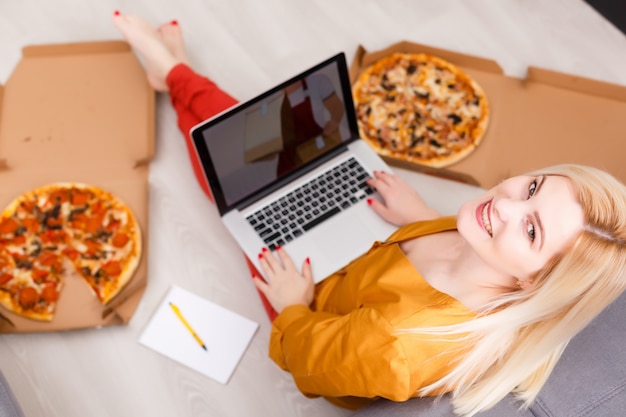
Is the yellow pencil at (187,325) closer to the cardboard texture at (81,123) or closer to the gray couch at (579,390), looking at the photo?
the cardboard texture at (81,123)

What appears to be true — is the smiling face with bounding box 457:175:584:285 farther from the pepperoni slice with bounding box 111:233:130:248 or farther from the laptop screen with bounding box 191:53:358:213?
the pepperoni slice with bounding box 111:233:130:248

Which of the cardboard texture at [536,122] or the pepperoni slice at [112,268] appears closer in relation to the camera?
the pepperoni slice at [112,268]

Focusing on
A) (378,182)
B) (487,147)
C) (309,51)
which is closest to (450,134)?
(487,147)

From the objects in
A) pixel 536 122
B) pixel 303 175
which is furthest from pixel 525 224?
pixel 536 122

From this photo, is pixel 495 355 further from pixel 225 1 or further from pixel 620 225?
pixel 225 1

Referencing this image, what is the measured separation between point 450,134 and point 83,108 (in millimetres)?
844

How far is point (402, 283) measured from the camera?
104 cm

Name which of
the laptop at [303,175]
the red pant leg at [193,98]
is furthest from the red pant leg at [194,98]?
the laptop at [303,175]

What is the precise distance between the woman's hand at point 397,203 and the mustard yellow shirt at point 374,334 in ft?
0.37

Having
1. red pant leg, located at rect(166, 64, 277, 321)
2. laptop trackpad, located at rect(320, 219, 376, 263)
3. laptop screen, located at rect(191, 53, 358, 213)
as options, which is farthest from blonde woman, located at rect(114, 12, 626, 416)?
red pant leg, located at rect(166, 64, 277, 321)

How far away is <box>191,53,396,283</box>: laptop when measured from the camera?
1214 mm

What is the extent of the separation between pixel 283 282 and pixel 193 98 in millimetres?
488

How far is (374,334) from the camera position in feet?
3.17

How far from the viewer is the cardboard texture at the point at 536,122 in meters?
1.47
